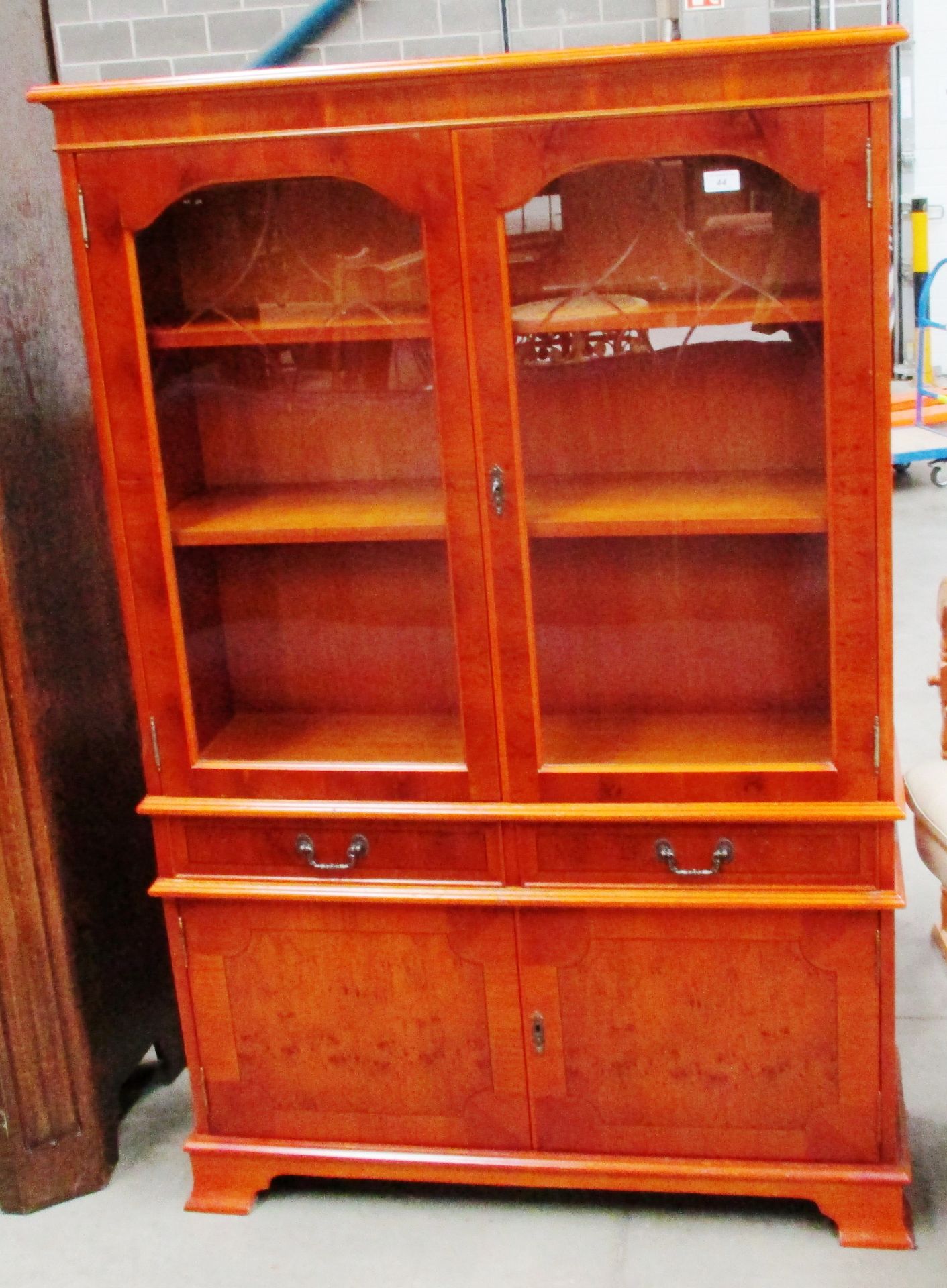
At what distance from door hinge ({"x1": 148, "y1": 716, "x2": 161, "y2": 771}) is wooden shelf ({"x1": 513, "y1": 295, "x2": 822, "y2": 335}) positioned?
0.76m

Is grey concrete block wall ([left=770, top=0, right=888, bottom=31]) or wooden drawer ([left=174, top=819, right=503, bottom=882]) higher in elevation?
grey concrete block wall ([left=770, top=0, right=888, bottom=31])

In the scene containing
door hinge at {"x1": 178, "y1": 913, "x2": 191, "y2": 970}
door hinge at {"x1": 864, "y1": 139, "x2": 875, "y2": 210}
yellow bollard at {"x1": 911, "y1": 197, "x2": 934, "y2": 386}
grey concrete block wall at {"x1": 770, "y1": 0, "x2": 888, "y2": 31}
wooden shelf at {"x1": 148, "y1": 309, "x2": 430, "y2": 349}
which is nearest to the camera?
door hinge at {"x1": 864, "y1": 139, "x2": 875, "y2": 210}

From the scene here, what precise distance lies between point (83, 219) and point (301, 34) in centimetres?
206

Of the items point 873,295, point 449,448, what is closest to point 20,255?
point 449,448

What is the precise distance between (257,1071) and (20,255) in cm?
127

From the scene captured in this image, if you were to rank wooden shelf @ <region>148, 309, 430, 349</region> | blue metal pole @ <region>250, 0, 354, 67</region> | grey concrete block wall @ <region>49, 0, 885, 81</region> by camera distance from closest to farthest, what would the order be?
wooden shelf @ <region>148, 309, 430, 349</region>
grey concrete block wall @ <region>49, 0, 885, 81</region>
blue metal pole @ <region>250, 0, 354, 67</region>

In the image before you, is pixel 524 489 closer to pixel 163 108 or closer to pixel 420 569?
pixel 420 569

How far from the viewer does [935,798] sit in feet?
6.70

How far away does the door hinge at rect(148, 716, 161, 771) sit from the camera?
6.49ft

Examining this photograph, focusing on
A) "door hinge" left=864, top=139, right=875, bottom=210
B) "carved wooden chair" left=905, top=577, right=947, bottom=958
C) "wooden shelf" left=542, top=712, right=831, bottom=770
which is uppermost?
"door hinge" left=864, top=139, right=875, bottom=210

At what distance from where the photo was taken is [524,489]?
1.81 metres

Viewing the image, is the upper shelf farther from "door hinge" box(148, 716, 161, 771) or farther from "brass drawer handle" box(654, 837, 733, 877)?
"brass drawer handle" box(654, 837, 733, 877)

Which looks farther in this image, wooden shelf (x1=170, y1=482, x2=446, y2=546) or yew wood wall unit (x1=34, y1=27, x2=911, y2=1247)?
wooden shelf (x1=170, y1=482, x2=446, y2=546)

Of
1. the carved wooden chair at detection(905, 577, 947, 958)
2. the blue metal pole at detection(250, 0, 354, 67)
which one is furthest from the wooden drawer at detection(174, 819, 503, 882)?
the blue metal pole at detection(250, 0, 354, 67)
